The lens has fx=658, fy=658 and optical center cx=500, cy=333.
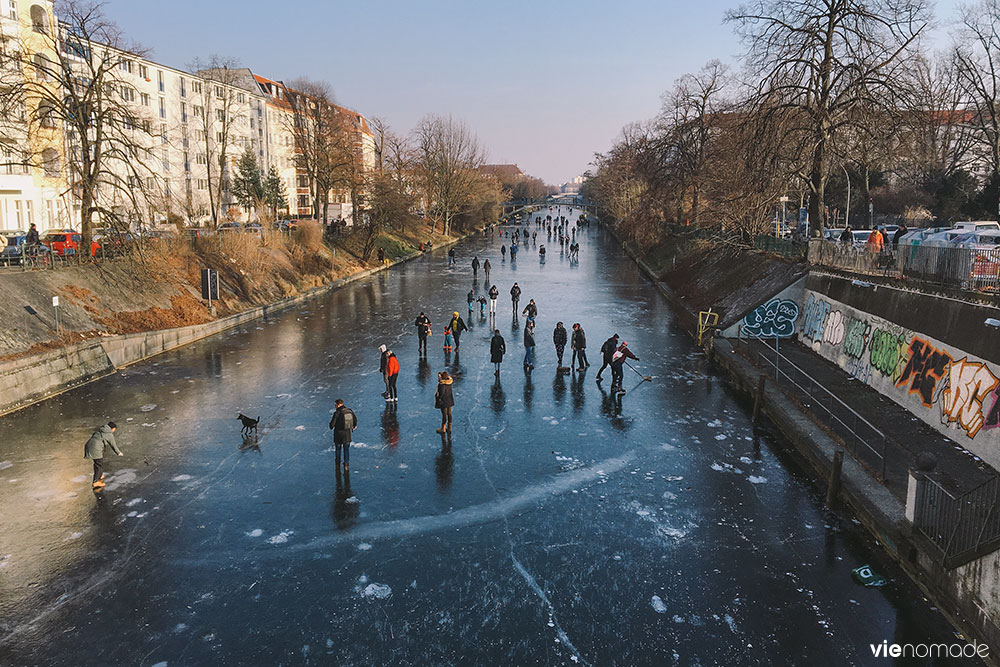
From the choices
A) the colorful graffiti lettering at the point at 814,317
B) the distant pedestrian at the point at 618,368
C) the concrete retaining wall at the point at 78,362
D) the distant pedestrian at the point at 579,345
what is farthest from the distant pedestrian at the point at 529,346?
the concrete retaining wall at the point at 78,362

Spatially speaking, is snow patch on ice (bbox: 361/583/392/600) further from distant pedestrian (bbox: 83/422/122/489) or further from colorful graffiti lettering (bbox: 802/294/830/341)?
colorful graffiti lettering (bbox: 802/294/830/341)

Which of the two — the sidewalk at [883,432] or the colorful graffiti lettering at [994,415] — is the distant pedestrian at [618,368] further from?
the colorful graffiti lettering at [994,415]

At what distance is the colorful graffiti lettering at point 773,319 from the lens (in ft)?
Result: 73.3

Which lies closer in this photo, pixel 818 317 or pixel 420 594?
pixel 420 594

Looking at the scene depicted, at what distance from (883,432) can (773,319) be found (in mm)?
10472

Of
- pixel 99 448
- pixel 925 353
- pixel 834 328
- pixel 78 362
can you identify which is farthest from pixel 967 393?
pixel 78 362

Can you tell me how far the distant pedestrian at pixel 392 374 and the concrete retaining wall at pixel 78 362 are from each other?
9.11 m

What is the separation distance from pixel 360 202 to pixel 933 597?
56553mm

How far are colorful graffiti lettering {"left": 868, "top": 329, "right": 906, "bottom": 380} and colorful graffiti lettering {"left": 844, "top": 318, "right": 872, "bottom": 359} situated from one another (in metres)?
0.48

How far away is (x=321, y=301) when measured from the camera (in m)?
35.6

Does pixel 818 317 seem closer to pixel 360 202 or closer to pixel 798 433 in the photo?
pixel 798 433

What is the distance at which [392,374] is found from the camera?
15.9 meters

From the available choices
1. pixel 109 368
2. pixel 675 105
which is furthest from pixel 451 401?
pixel 675 105

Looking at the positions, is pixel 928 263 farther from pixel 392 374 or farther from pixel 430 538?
pixel 430 538
